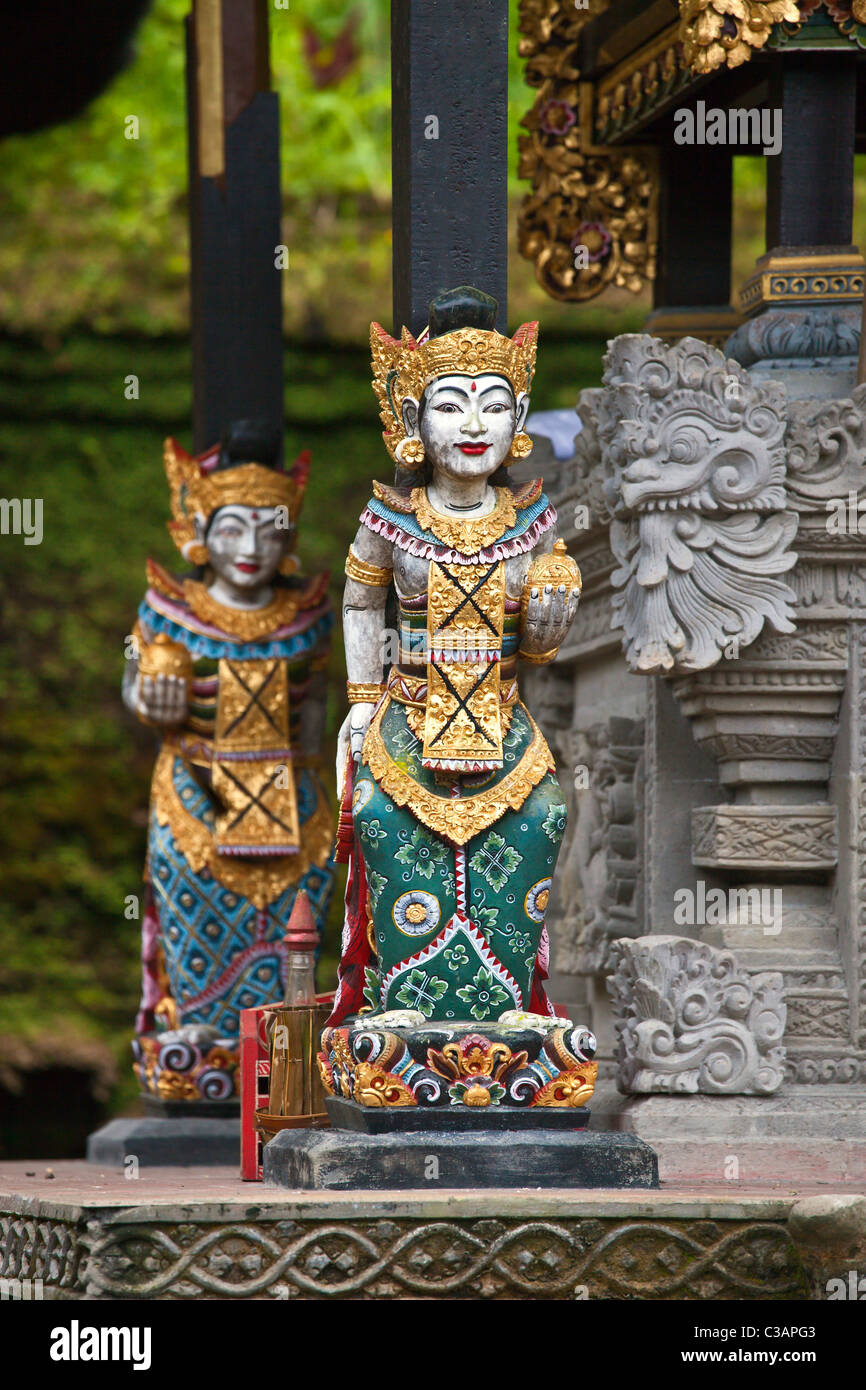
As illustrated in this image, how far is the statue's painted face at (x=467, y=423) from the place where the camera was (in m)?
6.37

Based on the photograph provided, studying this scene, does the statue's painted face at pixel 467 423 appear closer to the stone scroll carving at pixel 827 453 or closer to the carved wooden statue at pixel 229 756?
the stone scroll carving at pixel 827 453

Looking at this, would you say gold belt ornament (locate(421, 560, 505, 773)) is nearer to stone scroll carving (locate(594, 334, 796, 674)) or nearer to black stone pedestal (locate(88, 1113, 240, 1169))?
stone scroll carving (locate(594, 334, 796, 674))

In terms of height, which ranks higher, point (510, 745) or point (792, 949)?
point (510, 745)

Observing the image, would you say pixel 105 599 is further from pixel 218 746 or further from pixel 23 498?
pixel 218 746

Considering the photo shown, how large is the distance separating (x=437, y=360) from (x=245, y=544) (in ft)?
8.13

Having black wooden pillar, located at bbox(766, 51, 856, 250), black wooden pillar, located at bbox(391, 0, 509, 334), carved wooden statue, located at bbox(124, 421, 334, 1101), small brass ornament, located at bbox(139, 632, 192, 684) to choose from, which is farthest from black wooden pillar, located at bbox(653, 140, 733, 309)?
black wooden pillar, located at bbox(391, 0, 509, 334)

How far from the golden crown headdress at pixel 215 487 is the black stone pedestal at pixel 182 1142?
7.04 feet

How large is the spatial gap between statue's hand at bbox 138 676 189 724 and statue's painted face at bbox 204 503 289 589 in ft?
1.51

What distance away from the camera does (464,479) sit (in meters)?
6.40

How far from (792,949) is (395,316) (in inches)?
91.7

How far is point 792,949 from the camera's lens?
727 centimetres

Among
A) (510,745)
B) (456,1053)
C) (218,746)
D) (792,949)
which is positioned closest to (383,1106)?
(456,1053)

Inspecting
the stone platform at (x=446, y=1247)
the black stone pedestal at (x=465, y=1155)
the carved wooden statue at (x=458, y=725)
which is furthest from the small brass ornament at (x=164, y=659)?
the stone platform at (x=446, y=1247)

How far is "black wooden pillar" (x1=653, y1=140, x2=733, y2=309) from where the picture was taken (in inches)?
369
